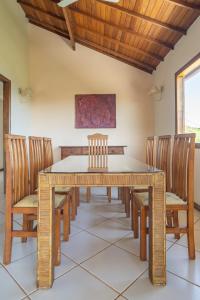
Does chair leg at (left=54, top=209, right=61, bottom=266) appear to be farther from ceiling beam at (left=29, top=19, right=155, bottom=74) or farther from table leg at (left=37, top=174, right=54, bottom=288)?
ceiling beam at (left=29, top=19, right=155, bottom=74)

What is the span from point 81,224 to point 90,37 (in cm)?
377

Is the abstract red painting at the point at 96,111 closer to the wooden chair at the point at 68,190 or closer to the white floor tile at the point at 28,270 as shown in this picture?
the wooden chair at the point at 68,190

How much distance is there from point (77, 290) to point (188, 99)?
2.99 meters

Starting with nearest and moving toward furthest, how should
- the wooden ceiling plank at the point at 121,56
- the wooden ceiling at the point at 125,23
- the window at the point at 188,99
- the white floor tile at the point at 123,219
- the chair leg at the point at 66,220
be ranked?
the chair leg at the point at 66,220 < the white floor tile at the point at 123,219 < the wooden ceiling at the point at 125,23 < the window at the point at 188,99 < the wooden ceiling plank at the point at 121,56

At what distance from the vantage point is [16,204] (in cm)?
146

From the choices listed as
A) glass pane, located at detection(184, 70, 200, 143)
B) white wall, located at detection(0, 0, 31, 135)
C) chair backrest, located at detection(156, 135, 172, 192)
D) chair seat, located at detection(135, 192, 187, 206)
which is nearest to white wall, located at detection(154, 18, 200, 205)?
glass pane, located at detection(184, 70, 200, 143)

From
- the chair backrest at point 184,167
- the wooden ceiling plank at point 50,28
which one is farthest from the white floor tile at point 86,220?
the wooden ceiling plank at point 50,28

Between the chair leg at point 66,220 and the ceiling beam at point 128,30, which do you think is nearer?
the chair leg at point 66,220

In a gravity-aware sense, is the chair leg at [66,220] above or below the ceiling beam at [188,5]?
below

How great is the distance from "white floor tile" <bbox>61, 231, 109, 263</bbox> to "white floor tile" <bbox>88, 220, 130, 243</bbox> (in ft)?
0.27

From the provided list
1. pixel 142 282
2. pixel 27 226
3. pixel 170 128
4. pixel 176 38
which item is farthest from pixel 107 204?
pixel 176 38

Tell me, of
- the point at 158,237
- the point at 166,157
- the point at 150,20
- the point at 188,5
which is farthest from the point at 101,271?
the point at 150,20

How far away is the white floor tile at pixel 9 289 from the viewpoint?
1.13m

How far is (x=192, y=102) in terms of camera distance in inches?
119
